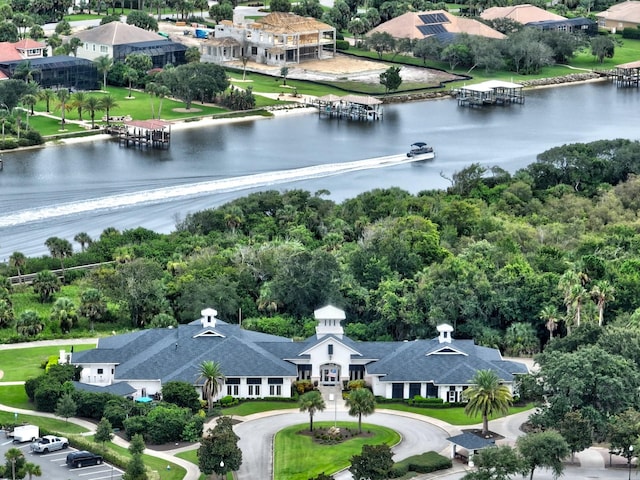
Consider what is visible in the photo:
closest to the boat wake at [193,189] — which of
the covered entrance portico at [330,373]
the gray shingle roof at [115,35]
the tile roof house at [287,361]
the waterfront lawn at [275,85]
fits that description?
the waterfront lawn at [275,85]

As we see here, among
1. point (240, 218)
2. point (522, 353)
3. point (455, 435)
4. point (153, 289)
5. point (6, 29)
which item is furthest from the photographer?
point (6, 29)

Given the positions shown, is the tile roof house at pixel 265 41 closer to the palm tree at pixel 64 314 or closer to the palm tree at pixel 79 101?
the palm tree at pixel 79 101

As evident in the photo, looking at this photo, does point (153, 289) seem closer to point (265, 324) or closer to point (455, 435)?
point (265, 324)

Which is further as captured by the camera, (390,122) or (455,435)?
(390,122)

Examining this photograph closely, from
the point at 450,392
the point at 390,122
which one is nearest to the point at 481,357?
the point at 450,392

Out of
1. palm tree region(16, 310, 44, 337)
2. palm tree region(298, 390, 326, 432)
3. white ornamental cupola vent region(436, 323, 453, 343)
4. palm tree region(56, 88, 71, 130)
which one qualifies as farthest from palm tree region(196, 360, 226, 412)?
palm tree region(56, 88, 71, 130)

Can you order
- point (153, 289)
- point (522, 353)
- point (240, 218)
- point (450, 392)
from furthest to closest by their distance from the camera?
1. point (240, 218)
2. point (153, 289)
3. point (522, 353)
4. point (450, 392)
